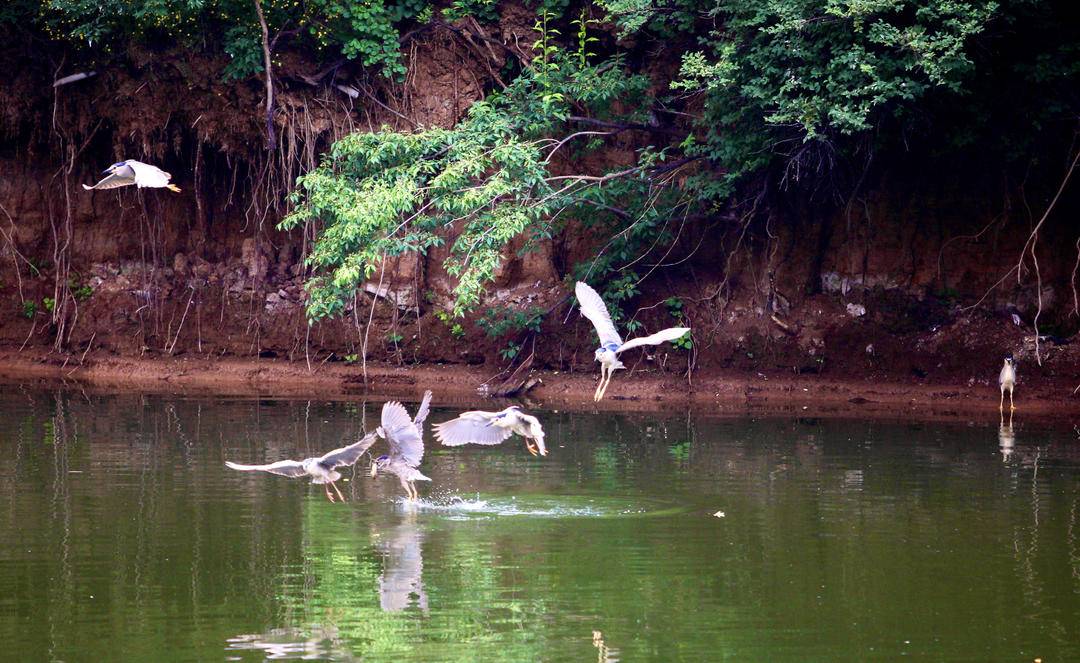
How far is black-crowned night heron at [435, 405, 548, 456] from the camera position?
38.7ft

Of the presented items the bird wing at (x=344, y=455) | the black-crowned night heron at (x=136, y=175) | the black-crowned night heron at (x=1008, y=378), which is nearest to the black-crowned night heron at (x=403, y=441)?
the bird wing at (x=344, y=455)

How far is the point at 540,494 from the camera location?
478 inches

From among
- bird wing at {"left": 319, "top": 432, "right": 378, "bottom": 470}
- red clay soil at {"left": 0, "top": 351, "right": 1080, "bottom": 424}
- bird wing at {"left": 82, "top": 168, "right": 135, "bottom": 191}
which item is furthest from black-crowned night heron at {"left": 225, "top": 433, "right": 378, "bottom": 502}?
red clay soil at {"left": 0, "top": 351, "right": 1080, "bottom": 424}

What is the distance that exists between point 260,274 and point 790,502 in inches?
530

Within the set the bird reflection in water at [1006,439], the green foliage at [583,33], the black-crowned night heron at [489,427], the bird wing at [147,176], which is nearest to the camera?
the black-crowned night heron at [489,427]

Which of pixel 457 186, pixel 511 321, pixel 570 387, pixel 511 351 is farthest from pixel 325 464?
pixel 511 351

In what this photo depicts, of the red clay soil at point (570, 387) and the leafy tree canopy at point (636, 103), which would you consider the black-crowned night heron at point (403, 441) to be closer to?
the leafy tree canopy at point (636, 103)

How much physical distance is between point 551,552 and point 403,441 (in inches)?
73.4

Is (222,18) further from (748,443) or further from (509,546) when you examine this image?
(509,546)

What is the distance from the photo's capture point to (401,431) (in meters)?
11.0

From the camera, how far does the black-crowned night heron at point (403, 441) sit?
35.5 feet

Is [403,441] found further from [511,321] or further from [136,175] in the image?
[511,321]

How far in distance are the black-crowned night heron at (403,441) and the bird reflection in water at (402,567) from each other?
480mm

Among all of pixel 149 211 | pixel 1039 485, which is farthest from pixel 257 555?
pixel 149 211
